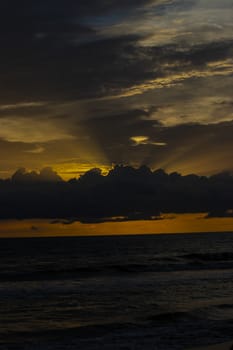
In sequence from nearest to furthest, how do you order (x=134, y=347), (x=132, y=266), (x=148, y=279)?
(x=134, y=347) → (x=148, y=279) → (x=132, y=266)

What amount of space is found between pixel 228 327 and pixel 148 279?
85.9ft

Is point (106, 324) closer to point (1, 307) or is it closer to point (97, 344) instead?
point (97, 344)

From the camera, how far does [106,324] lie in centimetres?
2673

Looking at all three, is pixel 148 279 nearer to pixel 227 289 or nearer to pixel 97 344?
pixel 227 289

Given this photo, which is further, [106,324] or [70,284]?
[70,284]

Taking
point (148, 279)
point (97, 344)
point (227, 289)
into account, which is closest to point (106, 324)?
point (97, 344)

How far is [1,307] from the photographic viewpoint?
32.3m

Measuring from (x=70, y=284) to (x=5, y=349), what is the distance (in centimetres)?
2639

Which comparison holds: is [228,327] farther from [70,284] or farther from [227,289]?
[70,284]

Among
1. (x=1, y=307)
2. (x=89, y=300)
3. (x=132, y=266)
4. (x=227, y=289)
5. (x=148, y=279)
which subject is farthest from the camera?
(x=132, y=266)

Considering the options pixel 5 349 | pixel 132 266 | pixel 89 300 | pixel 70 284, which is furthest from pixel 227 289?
pixel 132 266

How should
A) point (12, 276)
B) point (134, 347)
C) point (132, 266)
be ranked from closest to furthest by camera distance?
point (134, 347), point (12, 276), point (132, 266)

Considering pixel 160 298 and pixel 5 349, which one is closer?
pixel 5 349

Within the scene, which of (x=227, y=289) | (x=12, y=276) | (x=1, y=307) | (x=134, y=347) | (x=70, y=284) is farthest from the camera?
(x=12, y=276)
